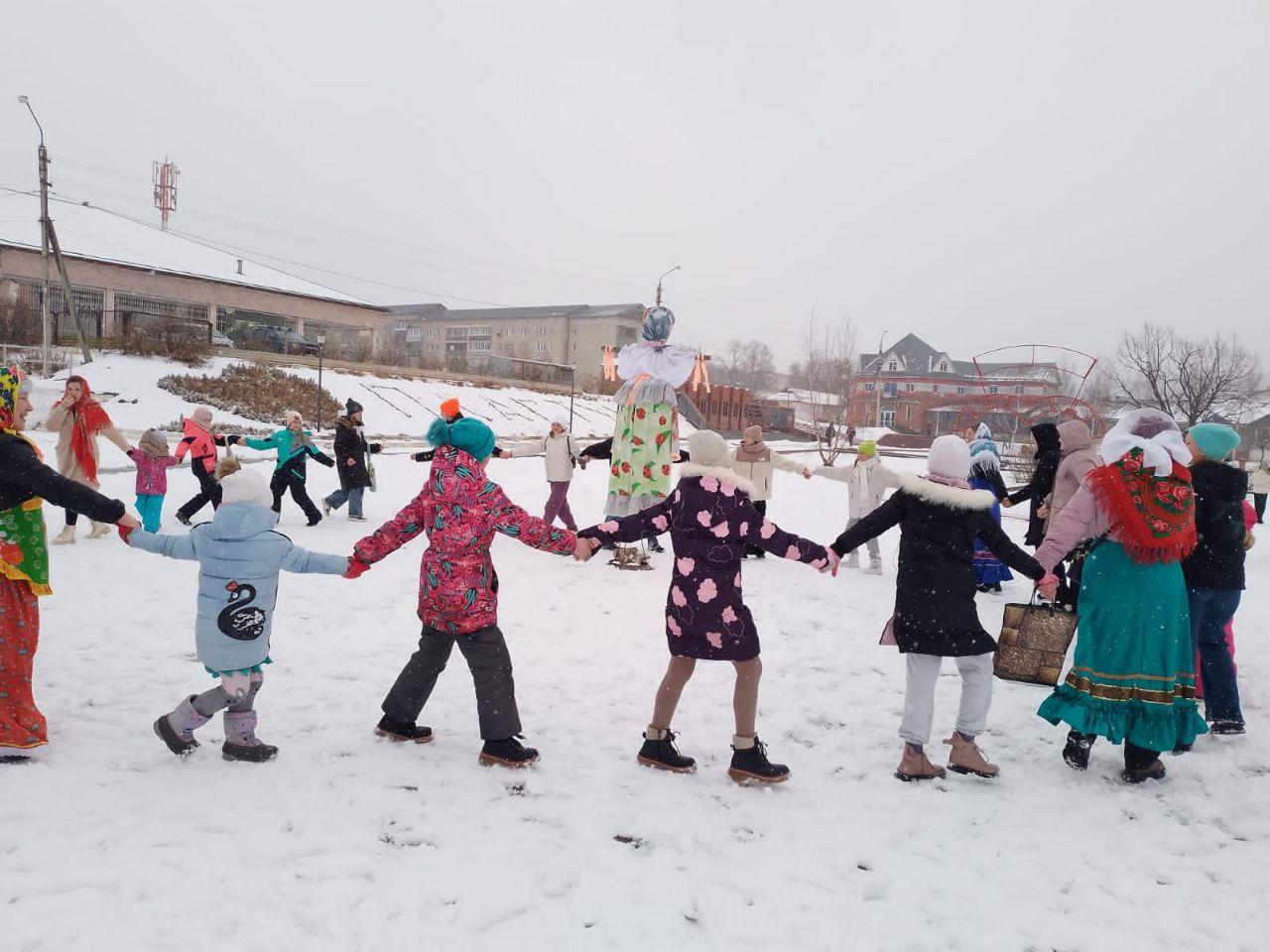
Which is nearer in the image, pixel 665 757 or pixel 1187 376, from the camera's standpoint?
pixel 665 757

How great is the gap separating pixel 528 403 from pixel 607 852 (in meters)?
33.7

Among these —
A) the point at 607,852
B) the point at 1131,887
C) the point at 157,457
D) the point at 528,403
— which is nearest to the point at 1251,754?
the point at 1131,887

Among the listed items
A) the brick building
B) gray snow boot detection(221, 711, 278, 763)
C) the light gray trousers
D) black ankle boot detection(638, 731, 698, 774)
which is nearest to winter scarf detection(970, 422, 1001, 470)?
the light gray trousers

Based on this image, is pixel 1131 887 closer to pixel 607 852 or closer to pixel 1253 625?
pixel 607 852

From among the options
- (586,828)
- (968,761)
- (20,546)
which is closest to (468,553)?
(586,828)

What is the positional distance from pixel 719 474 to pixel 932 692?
1.66 m

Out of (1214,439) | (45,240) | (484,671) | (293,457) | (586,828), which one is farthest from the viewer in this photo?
(45,240)

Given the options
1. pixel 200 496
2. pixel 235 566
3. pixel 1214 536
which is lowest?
pixel 200 496

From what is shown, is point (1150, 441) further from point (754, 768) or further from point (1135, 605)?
point (754, 768)

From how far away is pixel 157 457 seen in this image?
9.42 meters

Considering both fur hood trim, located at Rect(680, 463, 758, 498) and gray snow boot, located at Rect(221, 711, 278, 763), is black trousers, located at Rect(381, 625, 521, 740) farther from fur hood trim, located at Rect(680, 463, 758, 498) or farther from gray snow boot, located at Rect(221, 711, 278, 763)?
fur hood trim, located at Rect(680, 463, 758, 498)

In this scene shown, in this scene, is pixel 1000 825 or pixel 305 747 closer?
pixel 1000 825

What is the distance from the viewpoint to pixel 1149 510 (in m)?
4.26

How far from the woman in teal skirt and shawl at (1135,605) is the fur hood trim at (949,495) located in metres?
0.52
